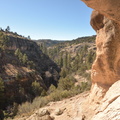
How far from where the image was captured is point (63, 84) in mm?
33781

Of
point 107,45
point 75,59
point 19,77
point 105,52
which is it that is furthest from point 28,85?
point 75,59

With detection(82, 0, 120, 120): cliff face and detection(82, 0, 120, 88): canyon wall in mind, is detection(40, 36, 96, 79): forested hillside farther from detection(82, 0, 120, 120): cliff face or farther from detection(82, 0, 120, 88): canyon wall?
detection(82, 0, 120, 88): canyon wall

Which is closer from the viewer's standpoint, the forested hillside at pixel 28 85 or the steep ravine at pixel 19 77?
the forested hillside at pixel 28 85

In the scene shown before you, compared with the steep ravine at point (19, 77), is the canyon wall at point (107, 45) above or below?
above

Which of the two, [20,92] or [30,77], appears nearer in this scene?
[20,92]

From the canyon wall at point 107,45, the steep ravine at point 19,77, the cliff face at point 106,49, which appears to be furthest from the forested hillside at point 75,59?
the canyon wall at point 107,45

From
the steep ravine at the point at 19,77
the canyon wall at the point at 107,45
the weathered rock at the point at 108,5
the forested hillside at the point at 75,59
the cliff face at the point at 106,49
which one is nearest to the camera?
the weathered rock at the point at 108,5

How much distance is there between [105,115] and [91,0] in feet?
13.0

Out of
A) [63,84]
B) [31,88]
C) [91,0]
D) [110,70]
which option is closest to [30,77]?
[31,88]

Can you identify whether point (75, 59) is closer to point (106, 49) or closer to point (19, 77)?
point (19, 77)

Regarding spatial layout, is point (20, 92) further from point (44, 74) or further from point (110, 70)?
point (110, 70)

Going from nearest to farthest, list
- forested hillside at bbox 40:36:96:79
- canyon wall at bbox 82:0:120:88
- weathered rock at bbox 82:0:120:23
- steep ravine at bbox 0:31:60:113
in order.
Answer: weathered rock at bbox 82:0:120:23, canyon wall at bbox 82:0:120:88, steep ravine at bbox 0:31:60:113, forested hillside at bbox 40:36:96:79

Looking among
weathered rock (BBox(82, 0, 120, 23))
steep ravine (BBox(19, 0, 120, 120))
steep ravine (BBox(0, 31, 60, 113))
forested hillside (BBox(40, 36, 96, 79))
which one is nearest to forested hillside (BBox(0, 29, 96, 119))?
steep ravine (BBox(0, 31, 60, 113))

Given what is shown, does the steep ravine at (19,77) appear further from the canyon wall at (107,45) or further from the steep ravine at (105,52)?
the canyon wall at (107,45)
